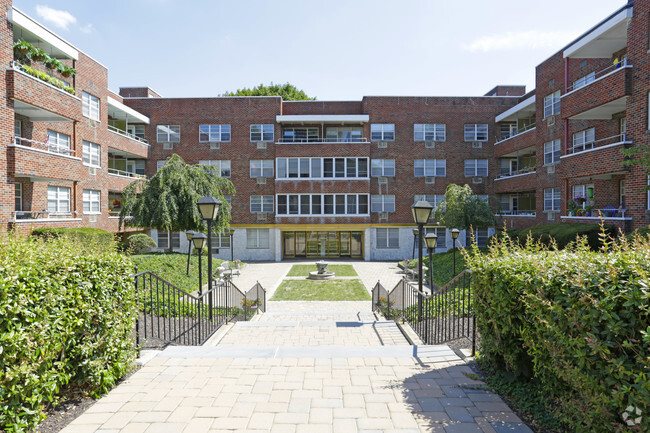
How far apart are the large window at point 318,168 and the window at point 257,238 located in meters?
4.52

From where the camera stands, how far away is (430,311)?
8688 mm

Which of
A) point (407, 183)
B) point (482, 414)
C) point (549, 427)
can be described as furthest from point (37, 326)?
point (407, 183)

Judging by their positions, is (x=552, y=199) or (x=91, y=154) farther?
(x=91, y=154)

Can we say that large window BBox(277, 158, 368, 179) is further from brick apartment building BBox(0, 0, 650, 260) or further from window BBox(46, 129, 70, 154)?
window BBox(46, 129, 70, 154)

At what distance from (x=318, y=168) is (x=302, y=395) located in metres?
24.5

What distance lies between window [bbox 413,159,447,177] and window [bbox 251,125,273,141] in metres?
11.6

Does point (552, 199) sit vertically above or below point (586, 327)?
above

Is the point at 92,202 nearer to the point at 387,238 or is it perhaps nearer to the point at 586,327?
the point at 387,238

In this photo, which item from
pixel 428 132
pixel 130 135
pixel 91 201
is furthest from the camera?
pixel 428 132

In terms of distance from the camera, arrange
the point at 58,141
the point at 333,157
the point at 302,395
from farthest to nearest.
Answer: the point at 333,157, the point at 58,141, the point at 302,395

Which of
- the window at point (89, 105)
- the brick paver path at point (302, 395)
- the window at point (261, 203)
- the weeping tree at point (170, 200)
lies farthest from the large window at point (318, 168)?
the brick paver path at point (302, 395)

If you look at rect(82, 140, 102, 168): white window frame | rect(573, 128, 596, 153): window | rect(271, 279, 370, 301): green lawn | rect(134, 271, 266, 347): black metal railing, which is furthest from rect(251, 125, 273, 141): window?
rect(573, 128, 596, 153): window

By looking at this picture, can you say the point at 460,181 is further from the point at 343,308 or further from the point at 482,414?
the point at 482,414

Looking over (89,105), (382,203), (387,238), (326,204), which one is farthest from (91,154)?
(387,238)
